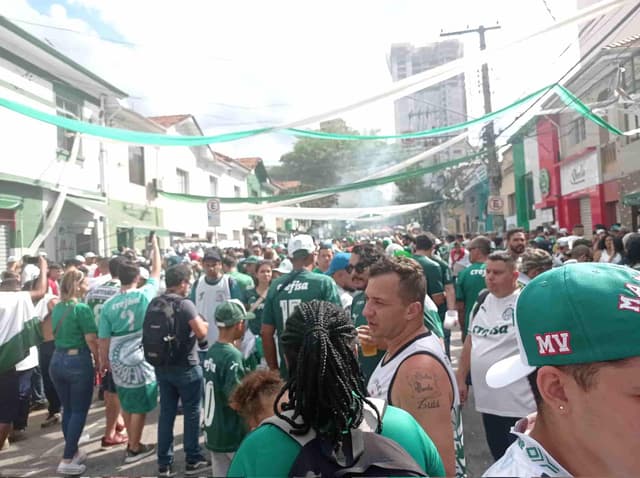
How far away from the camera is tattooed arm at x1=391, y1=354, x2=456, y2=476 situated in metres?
2.06

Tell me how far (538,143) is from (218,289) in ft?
72.6

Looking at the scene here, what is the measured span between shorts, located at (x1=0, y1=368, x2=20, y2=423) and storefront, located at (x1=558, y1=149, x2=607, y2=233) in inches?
731

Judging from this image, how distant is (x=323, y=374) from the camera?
5.32 feet

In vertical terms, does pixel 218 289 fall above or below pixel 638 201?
below

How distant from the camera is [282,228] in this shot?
131ft

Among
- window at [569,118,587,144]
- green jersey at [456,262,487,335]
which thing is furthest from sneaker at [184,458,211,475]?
window at [569,118,587,144]

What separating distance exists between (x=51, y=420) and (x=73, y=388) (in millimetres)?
2034

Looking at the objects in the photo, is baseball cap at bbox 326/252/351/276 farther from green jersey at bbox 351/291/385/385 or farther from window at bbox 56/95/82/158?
window at bbox 56/95/82/158

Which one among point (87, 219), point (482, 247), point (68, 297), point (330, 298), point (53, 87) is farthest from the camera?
point (87, 219)

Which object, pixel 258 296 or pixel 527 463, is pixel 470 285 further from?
pixel 527 463

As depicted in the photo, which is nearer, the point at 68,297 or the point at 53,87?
the point at 68,297

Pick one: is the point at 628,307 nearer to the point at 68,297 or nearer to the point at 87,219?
the point at 68,297

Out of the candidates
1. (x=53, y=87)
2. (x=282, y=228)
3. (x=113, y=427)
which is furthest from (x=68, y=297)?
(x=282, y=228)

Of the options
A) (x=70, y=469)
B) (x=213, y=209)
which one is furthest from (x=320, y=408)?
(x=213, y=209)
